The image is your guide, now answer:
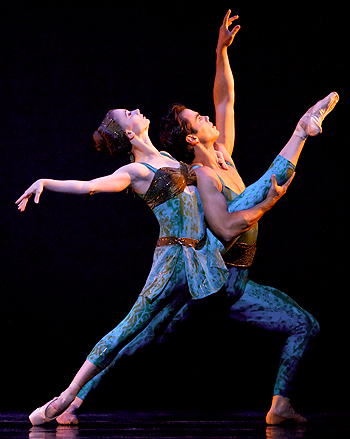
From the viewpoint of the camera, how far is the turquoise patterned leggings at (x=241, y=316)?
8.19 feet

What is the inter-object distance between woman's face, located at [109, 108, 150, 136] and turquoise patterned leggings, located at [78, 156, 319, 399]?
569 mm

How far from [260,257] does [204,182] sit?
4.08ft

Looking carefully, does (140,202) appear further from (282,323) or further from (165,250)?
Answer: (282,323)

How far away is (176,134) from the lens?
282cm

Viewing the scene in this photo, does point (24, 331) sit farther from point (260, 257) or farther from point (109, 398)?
point (260, 257)

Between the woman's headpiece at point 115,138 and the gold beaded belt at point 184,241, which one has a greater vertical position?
the woman's headpiece at point 115,138

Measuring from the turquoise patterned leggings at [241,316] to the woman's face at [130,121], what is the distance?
57 cm

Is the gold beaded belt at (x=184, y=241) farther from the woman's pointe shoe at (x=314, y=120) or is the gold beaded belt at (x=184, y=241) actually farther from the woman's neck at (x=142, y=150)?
the woman's pointe shoe at (x=314, y=120)

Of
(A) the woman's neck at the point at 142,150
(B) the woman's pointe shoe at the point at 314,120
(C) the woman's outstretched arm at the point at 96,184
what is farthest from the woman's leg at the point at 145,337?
(B) the woman's pointe shoe at the point at 314,120

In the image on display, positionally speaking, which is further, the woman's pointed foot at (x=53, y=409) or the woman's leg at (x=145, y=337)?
the woman's leg at (x=145, y=337)

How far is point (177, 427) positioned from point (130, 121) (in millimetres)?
1366

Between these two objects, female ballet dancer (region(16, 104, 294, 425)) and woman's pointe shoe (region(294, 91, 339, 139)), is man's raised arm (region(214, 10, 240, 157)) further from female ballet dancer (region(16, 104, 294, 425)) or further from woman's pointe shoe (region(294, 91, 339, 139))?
woman's pointe shoe (region(294, 91, 339, 139))

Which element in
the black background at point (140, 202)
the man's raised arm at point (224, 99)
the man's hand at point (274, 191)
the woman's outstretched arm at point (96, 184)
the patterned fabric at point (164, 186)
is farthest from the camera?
the black background at point (140, 202)

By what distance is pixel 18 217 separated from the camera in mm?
3777
